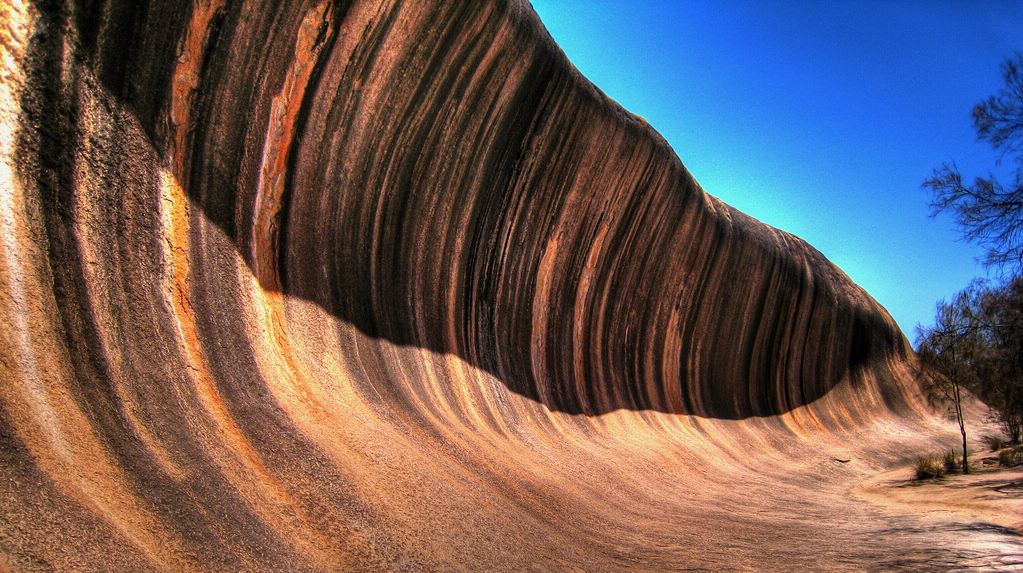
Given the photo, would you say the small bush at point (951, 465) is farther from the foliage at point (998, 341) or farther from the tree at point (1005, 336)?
the tree at point (1005, 336)

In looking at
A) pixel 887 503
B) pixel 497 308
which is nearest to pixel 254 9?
pixel 497 308

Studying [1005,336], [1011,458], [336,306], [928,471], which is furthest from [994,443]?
[336,306]

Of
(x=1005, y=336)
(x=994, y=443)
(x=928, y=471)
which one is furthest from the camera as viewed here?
(x=994, y=443)

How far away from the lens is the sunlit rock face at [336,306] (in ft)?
11.8

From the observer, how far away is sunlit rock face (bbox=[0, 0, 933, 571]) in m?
3.60

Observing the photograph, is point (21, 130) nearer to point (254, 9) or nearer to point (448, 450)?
point (254, 9)

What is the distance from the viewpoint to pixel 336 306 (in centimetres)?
645

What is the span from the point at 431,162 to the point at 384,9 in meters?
1.84

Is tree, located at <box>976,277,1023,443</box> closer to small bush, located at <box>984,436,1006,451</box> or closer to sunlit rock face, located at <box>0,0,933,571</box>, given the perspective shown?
sunlit rock face, located at <box>0,0,933,571</box>

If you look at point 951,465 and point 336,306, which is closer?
point 336,306

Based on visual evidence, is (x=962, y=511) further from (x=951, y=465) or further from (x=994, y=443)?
(x=994, y=443)

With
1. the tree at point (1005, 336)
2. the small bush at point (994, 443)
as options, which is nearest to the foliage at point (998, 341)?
the tree at point (1005, 336)

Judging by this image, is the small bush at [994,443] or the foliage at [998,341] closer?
the foliage at [998,341]

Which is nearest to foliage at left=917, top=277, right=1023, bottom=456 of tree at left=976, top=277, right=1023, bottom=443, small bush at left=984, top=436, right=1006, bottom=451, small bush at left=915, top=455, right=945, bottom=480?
A: tree at left=976, top=277, right=1023, bottom=443
